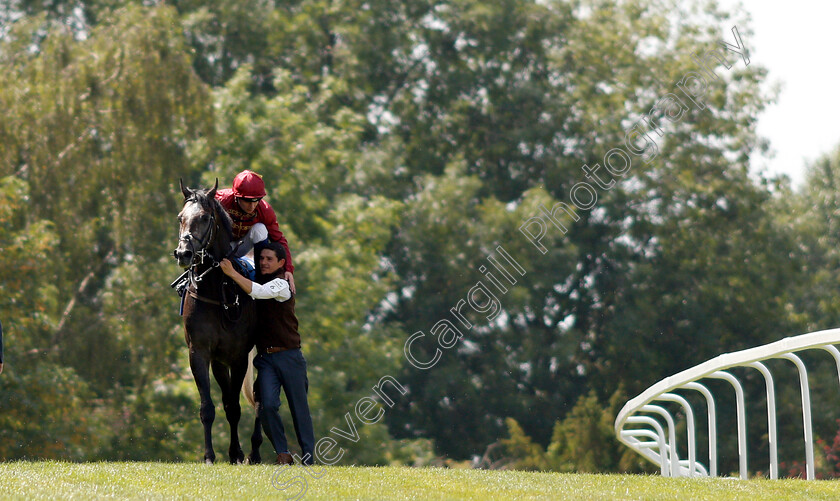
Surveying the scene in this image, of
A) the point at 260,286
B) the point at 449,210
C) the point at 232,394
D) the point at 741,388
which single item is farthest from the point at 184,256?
the point at 449,210

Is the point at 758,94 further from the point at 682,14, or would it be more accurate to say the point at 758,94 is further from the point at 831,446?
the point at 831,446

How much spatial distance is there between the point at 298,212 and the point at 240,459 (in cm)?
1575

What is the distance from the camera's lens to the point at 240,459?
9.45 meters

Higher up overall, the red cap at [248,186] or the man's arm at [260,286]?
the red cap at [248,186]

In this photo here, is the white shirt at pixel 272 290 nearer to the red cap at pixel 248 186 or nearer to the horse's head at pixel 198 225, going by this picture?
the horse's head at pixel 198 225

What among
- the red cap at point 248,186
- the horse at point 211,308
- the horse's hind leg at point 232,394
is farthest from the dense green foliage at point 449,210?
the red cap at point 248,186

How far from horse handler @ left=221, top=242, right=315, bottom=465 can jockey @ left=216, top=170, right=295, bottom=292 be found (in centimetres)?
14

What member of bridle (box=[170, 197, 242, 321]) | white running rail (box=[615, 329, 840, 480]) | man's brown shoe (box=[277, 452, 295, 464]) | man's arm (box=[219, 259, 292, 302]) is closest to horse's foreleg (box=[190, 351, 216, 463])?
bridle (box=[170, 197, 242, 321])

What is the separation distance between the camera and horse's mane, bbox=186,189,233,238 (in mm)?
8297

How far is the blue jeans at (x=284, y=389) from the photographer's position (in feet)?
29.3

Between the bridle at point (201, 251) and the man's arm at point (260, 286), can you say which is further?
the man's arm at point (260, 286)

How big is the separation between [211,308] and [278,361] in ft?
2.41

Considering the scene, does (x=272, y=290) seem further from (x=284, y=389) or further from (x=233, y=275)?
(x=284, y=389)

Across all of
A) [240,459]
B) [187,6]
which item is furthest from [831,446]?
[240,459]
